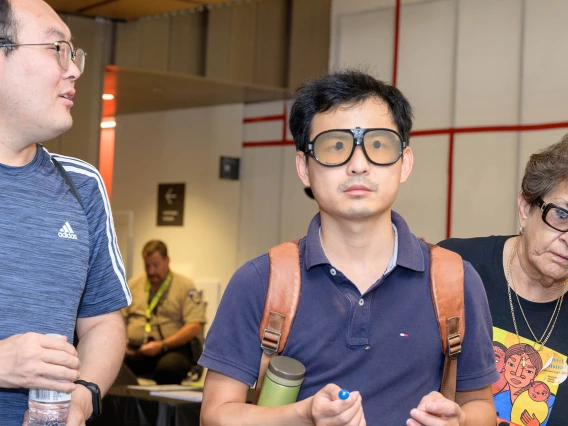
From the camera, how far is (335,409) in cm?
174

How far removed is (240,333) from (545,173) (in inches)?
49.2

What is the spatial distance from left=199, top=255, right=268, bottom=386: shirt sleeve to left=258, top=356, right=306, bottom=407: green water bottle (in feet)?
0.35

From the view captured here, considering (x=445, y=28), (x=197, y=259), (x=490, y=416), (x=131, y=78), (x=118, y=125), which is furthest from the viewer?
(x=118, y=125)

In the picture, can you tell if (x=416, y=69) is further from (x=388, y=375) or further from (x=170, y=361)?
(x=388, y=375)

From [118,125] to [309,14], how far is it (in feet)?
10.8

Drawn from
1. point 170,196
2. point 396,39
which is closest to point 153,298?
point 170,196

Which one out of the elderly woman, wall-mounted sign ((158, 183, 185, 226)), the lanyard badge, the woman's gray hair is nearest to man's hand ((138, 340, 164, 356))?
the lanyard badge

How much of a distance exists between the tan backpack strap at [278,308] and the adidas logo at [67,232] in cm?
48

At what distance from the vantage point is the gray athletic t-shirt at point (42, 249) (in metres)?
1.94

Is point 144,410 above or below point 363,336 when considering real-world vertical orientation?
below

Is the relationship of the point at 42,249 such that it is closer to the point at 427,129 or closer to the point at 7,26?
the point at 7,26

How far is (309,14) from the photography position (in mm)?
8438

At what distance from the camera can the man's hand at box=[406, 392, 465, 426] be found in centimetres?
184

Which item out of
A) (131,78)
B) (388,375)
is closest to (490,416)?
(388,375)
